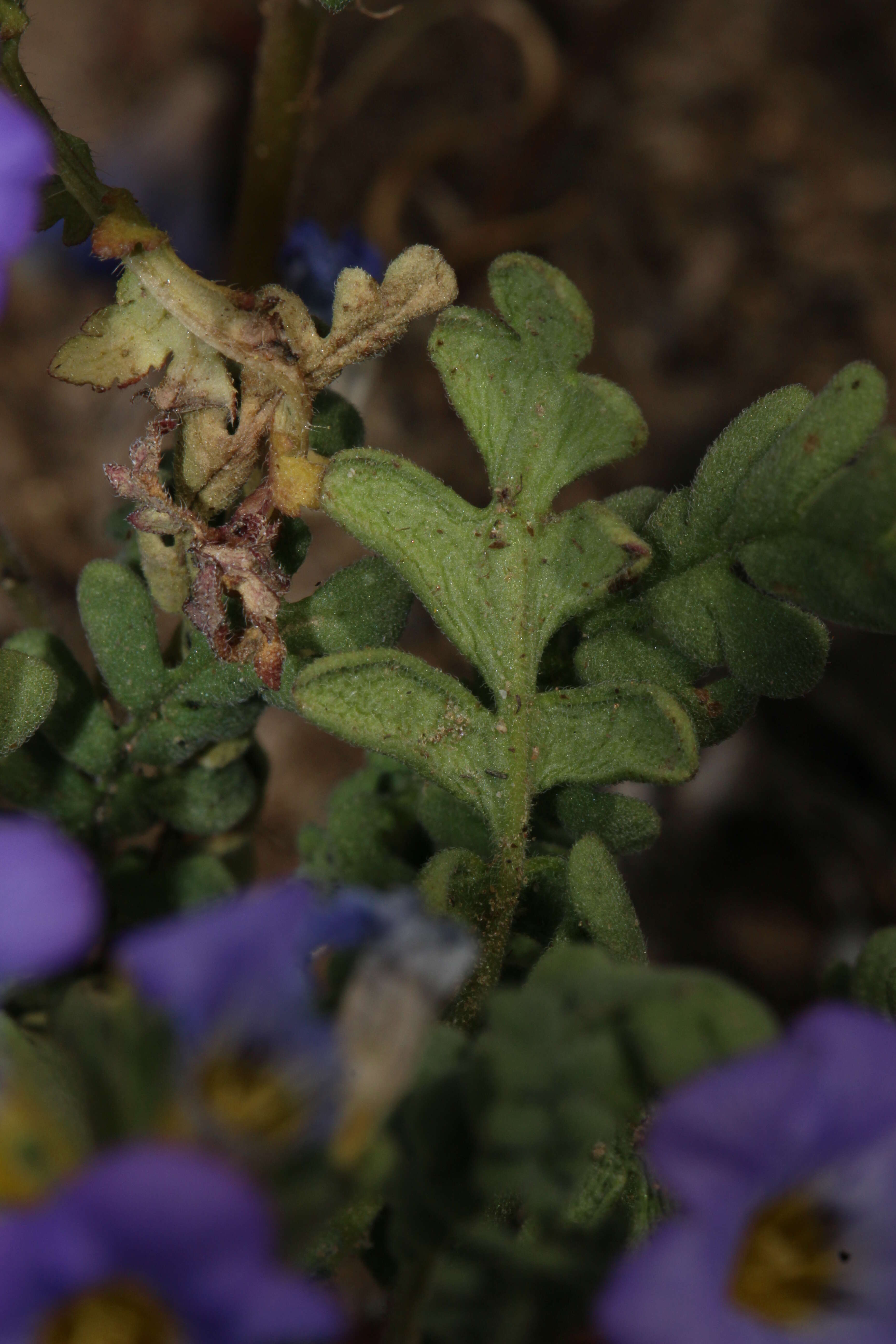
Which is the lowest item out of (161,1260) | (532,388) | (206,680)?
(206,680)

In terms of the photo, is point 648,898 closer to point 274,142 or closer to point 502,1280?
point 274,142

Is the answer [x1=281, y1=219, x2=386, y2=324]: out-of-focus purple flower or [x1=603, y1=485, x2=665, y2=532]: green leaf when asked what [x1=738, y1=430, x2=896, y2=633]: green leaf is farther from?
[x1=281, y1=219, x2=386, y2=324]: out-of-focus purple flower

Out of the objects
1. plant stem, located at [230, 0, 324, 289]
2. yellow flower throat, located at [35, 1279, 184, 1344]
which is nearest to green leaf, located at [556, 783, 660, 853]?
yellow flower throat, located at [35, 1279, 184, 1344]

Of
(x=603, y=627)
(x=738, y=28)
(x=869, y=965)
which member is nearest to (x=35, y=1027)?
A: (x=603, y=627)

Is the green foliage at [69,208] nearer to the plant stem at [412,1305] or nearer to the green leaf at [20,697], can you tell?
the green leaf at [20,697]

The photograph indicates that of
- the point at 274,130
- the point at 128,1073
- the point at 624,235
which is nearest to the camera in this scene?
the point at 128,1073

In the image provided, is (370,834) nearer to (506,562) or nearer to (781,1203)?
(506,562)

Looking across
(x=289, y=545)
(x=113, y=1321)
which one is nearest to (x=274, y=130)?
(x=289, y=545)
